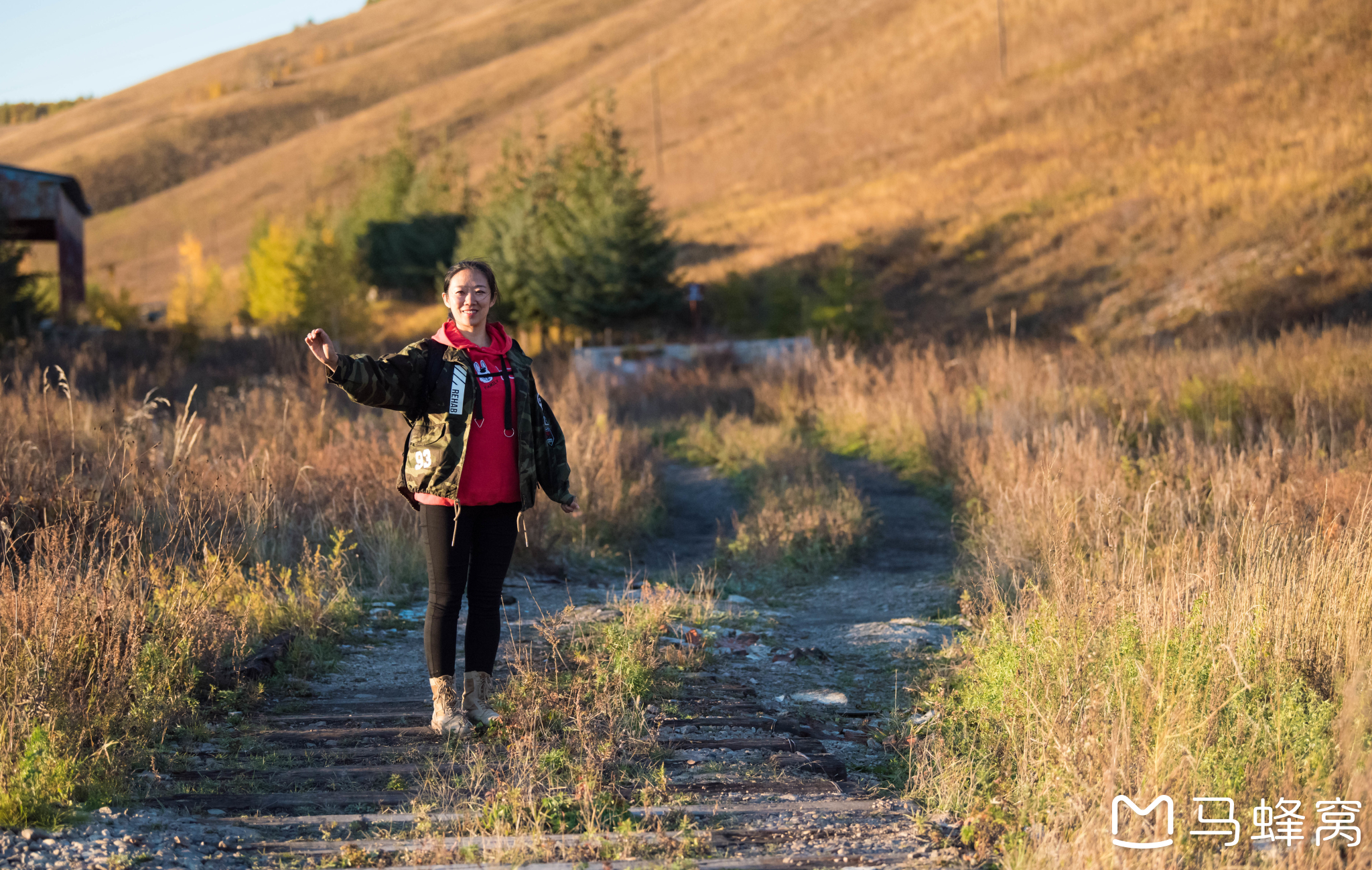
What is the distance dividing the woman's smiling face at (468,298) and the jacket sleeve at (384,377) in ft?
0.60

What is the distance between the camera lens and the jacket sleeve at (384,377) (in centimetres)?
352

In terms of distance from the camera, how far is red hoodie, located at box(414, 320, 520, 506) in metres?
3.80

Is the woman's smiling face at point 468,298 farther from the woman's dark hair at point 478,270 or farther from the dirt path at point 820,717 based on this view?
the dirt path at point 820,717

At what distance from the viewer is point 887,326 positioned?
22328 mm

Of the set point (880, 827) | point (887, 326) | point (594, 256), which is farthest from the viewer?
point (594, 256)

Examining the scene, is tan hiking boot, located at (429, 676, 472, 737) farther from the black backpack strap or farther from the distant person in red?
the distant person in red

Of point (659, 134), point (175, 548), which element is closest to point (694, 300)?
point (175, 548)

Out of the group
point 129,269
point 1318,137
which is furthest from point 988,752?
point 129,269

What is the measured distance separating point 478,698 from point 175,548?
80.8 inches

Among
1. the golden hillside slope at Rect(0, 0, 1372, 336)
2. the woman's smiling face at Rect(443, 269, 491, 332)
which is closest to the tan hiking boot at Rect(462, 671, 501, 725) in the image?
the woman's smiling face at Rect(443, 269, 491, 332)

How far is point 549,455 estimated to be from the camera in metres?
3.99

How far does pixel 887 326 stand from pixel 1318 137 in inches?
589

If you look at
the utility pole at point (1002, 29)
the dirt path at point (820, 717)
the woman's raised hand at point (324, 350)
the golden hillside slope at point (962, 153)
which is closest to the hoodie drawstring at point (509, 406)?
the woman's raised hand at point (324, 350)

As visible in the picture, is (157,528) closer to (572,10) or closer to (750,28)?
(750,28)
